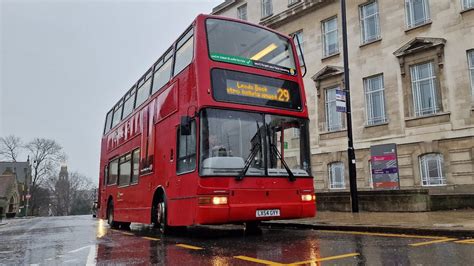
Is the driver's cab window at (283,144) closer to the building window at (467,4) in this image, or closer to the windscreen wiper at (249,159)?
the windscreen wiper at (249,159)

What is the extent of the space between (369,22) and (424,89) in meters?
5.11

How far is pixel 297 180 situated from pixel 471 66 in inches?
513

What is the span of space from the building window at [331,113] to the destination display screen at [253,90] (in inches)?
560

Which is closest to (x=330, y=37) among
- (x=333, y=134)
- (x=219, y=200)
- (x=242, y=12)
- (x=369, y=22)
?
(x=369, y=22)

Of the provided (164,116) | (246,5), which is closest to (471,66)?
(164,116)

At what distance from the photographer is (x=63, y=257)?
7211mm

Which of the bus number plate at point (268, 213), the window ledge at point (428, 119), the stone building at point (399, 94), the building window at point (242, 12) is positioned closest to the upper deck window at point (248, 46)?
the bus number plate at point (268, 213)

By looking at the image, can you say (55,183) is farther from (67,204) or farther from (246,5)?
(246,5)

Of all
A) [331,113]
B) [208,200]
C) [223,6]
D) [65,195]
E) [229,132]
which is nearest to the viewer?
[208,200]

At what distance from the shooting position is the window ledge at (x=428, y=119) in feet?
59.5

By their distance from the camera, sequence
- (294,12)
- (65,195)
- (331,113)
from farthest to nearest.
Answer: (65,195)
(294,12)
(331,113)

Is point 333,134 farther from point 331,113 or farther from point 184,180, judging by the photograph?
point 184,180

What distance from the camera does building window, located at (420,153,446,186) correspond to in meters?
18.2

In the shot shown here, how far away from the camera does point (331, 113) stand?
2373 cm
